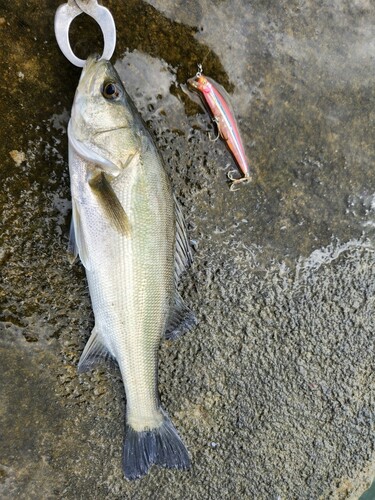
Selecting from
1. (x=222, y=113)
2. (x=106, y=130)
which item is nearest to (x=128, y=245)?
(x=106, y=130)

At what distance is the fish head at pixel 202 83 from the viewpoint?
243 cm

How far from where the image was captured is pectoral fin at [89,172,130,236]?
2129 millimetres

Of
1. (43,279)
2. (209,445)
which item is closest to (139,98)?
(43,279)

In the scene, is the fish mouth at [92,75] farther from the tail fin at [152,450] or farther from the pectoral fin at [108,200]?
the tail fin at [152,450]

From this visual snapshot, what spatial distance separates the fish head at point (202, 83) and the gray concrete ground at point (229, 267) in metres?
0.07

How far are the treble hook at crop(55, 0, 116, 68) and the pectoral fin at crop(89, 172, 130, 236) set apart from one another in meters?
0.55

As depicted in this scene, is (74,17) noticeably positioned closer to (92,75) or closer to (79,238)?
(92,75)

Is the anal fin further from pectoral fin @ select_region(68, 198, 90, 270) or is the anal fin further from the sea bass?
pectoral fin @ select_region(68, 198, 90, 270)

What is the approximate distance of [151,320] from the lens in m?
2.27

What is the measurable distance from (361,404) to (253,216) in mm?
1176

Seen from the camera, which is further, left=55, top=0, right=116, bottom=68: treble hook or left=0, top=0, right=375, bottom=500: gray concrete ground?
left=0, top=0, right=375, bottom=500: gray concrete ground

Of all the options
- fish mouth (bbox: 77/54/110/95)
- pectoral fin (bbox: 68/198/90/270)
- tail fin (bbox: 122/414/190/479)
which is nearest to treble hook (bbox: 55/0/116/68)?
fish mouth (bbox: 77/54/110/95)

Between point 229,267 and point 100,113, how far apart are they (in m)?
1.03

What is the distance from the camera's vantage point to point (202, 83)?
2430mm
